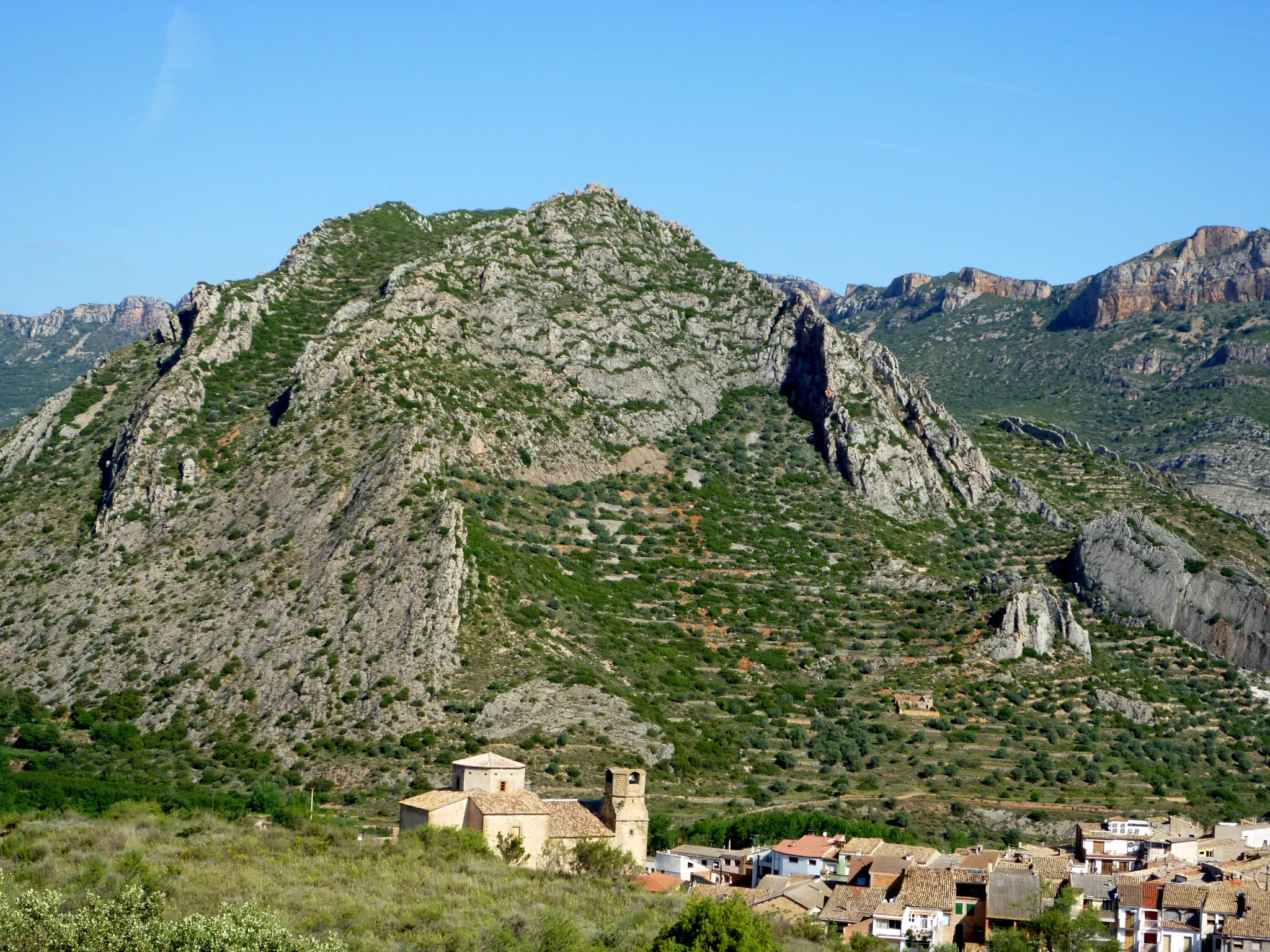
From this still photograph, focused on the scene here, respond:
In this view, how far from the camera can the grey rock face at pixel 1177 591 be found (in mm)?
100750

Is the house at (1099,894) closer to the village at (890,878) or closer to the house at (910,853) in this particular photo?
the village at (890,878)

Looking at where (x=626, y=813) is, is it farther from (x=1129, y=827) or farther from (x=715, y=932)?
(x=1129, y=827)

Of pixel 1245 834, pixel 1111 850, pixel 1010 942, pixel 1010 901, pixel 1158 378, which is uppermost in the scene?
pixel 1158 378

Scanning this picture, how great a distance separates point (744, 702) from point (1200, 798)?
2465cm

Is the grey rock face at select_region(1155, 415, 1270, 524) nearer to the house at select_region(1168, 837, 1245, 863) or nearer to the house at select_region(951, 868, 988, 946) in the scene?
the house at select_region(1168, 837, 1245, 863)

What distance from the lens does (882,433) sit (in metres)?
114

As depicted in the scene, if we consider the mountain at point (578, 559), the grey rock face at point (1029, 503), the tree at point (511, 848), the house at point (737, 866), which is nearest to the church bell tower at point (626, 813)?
the tree at point (511, 848)

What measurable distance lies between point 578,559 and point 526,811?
43.0 m

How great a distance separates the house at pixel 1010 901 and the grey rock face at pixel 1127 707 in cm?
3998

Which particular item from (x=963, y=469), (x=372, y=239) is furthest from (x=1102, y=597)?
(x=372, y=239)

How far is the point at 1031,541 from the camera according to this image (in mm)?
109188

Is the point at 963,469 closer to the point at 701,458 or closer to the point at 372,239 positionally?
the point at 701,458

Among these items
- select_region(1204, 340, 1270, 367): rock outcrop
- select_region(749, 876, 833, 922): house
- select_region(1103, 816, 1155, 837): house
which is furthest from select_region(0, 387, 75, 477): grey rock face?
select_region(1204, 340, 1270, 367): rock outcrop

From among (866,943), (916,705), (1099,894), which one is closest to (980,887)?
(1099,894)
